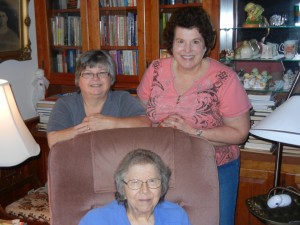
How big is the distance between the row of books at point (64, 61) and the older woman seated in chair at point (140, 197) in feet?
5.27

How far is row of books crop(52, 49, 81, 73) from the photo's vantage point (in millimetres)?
2996

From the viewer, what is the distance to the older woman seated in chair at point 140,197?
1.48 m

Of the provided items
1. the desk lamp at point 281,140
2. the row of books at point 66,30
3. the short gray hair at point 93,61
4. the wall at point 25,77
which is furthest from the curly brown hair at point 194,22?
the wall at point 25,77

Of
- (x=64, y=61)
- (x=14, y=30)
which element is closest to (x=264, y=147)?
(x=64, y=61)

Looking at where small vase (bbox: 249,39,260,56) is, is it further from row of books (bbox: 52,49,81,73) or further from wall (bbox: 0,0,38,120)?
wall (bbox: 0,0,38,120)

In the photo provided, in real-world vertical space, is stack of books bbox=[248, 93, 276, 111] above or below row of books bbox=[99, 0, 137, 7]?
below

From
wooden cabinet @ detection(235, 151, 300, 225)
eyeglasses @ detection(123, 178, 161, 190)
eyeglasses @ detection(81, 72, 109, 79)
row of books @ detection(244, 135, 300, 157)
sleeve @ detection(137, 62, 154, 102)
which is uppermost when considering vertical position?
eyeglasses @ detection(81, 72, 109, 79)

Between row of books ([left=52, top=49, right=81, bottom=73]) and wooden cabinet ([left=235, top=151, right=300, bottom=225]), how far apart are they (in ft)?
4.50

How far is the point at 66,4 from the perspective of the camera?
9.61 ft

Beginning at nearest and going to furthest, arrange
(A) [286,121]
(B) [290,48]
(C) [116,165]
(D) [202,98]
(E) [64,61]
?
(A) [286,121] < (C) [116,165] < (D) [202,98] < (B) [290,48] < (E) [64,61]

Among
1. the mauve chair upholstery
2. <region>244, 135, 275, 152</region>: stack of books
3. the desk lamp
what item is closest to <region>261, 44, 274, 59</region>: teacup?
<region>244, 135, 275, 152</region>: stack of books

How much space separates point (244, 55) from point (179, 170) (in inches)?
49.1

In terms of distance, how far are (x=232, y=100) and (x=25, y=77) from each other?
171 centimetres

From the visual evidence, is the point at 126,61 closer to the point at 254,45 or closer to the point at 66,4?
the point at 66,4
